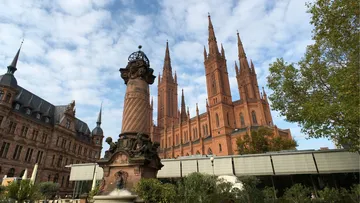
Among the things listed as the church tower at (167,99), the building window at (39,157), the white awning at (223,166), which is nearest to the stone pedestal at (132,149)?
the white awning at (223,166)

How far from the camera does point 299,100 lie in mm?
13320

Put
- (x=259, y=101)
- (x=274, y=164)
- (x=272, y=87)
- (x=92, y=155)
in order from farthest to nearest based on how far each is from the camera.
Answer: (x=259, y=101), (x=92, y=155), (x=274, y=164), (x=272, y=87)

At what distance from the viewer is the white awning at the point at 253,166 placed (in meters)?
19.3

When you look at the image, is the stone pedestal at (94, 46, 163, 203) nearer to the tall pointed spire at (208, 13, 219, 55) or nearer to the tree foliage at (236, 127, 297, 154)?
the tree foliage at (236, 127, 297, 154)

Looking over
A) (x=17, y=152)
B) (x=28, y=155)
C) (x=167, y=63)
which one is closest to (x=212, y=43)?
(x=167, y=63)

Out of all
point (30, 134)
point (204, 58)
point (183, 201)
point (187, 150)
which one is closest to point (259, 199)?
point (183, 201)

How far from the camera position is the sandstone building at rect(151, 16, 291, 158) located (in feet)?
162

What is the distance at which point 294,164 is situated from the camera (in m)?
18.6

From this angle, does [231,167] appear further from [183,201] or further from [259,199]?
[183,201]

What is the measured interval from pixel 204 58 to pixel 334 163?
2116 inches

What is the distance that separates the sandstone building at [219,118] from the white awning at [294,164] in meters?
25.5

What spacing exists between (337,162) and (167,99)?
67.0 metres

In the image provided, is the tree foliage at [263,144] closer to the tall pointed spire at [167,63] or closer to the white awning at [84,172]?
the white awning at [84,172]

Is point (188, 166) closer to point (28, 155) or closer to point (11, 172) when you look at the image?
point (11, 172)
